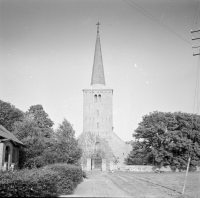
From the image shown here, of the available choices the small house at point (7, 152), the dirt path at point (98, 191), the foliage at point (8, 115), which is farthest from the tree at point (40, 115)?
the dirt path at point (98, 191)

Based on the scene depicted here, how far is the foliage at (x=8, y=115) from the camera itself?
146 ft

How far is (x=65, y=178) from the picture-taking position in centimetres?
1332

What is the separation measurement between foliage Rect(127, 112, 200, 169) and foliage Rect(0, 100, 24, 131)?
23885 mm

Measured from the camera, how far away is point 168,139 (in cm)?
3856

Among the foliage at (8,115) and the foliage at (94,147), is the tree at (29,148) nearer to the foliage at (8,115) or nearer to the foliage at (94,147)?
the foliage at (94,147)

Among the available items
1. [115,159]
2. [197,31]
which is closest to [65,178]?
[197,31]

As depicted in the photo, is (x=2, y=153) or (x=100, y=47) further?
(x=100, y=47)

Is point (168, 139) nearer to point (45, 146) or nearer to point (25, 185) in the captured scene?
point (45, 146)

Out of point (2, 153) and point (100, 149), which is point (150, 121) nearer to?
point (100, 149)

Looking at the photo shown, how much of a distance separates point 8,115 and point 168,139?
3025 centimetres

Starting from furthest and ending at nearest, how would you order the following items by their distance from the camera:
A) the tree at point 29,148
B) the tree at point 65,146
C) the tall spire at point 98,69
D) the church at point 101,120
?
the tall spire at point 98,69
the church at point 101,120
the tree at point 29,148
the tree at point 65,146

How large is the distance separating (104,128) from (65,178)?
35.4 meters

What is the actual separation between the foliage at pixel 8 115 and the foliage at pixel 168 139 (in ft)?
78.4

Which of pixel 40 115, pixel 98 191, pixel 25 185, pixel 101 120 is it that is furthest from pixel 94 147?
pixel 25 185
